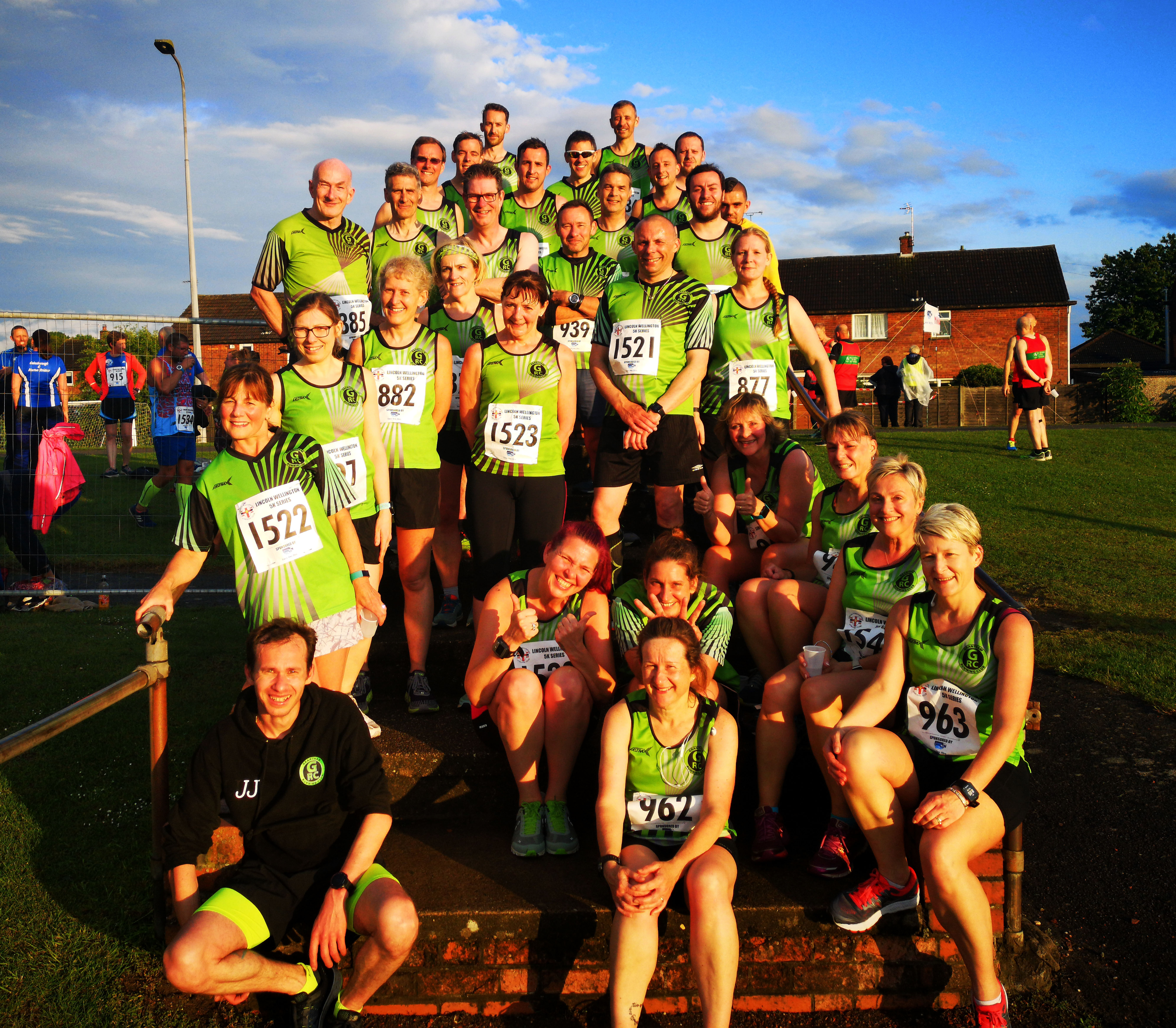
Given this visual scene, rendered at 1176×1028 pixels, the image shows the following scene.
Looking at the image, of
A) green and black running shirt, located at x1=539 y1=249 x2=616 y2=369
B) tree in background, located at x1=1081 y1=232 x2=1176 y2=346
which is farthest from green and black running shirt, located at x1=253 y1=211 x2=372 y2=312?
tree in background, located at x1=1081 y1=232 x2=1176 y2=346

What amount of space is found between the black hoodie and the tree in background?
68370 millimetres

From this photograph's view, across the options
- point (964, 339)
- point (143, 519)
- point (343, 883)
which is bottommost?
point (343, 883)

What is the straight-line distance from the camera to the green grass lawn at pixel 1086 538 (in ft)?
19.8

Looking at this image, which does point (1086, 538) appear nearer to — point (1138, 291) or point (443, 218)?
point (443, 218)

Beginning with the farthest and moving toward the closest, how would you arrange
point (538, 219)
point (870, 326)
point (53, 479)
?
point (870, 326), point (53, 479), point (538, 219)

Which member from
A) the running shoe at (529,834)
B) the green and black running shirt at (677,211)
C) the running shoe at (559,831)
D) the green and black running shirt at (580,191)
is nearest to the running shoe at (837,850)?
the running shoe at (559,831)

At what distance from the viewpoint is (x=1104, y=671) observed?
573 centimetres

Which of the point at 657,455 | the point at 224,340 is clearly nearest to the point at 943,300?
the point at 224,340

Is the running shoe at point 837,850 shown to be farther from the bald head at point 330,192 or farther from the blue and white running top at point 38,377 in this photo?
the blue and white running top at point 38,377

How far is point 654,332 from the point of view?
506 cm

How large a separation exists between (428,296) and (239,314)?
3868 centimetres

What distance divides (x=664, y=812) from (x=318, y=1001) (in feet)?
4.37

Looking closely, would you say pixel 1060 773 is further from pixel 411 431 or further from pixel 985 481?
pixel 985 481

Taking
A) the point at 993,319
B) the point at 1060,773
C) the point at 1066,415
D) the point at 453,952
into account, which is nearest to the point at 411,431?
the point at 453,952
